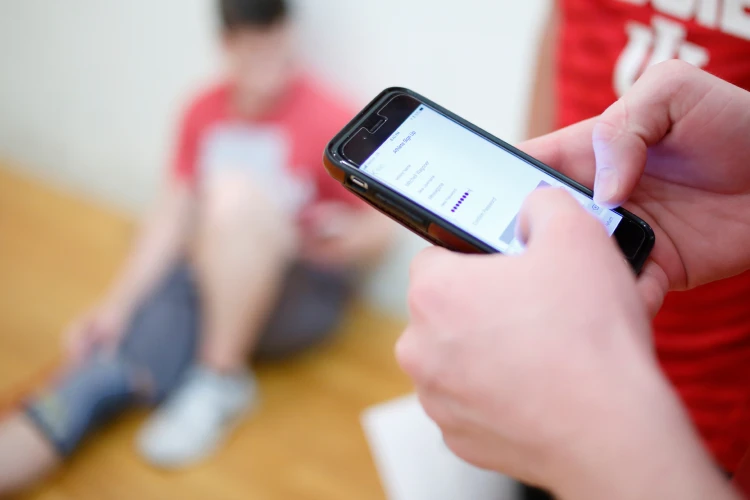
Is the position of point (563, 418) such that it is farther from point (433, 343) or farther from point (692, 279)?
point (692, 279)

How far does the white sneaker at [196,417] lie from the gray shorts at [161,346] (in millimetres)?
36

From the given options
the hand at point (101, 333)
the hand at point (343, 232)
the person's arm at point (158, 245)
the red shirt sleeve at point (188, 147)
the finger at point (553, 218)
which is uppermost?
the finger at point (553, 218)

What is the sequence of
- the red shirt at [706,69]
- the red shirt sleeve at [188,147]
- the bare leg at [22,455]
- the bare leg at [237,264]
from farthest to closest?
the red shirt sleeve at [188,147] → the bare leg at [237,264] → the bare leg at [22,455] → the red shirt at [706,69]

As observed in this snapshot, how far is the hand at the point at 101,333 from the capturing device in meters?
1.10

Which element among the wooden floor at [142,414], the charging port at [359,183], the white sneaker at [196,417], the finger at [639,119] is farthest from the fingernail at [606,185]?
the white sneaker at [196,417]

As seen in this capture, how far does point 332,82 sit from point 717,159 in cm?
80

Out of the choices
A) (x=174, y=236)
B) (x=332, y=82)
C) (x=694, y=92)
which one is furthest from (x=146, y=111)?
(x=694, y=92)

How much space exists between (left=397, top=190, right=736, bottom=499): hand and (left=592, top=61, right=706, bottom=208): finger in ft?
0.32

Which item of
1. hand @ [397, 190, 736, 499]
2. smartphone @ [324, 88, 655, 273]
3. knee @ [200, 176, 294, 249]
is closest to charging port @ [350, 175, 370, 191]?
smartphone @ [324, 88, 655, 273]

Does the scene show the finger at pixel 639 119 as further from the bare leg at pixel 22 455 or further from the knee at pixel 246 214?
the bare leg at pixel 22 455

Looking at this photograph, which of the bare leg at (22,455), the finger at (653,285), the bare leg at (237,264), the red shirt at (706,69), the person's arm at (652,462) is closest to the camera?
the person's arm at (652,462)

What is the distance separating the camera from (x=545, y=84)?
2.17 feet

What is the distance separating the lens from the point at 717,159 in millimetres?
411

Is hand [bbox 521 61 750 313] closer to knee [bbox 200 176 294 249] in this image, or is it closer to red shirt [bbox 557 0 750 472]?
red shirt [bbox 557 0 750 472]
